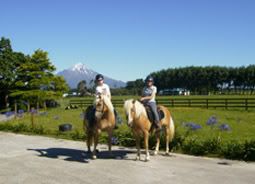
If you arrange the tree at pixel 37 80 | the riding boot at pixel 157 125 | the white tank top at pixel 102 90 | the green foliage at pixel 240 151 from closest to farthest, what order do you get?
the green foliage at pixel 240 151, the white tank top at pixel 102 90, the riding boot at pixel 157 125, the tree at pixel 37 80

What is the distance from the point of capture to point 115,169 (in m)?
8.64

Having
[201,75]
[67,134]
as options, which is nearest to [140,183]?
[67,134]

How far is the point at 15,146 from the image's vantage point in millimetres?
13172

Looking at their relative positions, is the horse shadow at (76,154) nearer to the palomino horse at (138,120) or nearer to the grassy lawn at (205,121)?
the palomino horse at (138,120)

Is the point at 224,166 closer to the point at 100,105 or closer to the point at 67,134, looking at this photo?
the point at 100,105

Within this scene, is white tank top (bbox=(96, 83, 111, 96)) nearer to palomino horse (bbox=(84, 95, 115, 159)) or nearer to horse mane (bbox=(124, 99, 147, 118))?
palomino horse (bbox=(84, 95, 115, 159))

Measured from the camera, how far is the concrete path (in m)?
7.63

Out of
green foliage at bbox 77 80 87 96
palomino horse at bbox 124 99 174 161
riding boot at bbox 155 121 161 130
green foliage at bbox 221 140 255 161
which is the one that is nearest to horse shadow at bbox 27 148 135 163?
palomino horse at bbox 124 99 174 161

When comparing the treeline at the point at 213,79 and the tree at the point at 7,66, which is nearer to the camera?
the tree at the point at 7,66

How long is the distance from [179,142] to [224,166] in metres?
2.60

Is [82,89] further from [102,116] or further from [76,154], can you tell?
[76,154]

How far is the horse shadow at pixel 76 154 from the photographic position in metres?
10.2

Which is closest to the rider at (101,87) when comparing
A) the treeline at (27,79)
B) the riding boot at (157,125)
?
the riding boot at (157,125)

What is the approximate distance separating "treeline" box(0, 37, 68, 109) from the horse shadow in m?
31.3
